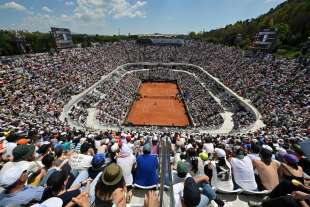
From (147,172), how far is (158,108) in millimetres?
36797

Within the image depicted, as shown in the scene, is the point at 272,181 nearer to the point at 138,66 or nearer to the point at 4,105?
the point at 4,105

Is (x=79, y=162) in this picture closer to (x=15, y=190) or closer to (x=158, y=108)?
(x=15, y=190)

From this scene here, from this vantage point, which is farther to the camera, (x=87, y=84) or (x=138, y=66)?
(x=138, y=66)

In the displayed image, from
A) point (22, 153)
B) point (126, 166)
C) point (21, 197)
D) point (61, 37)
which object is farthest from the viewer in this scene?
point (61, 37)

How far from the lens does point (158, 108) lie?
42750 millimetres

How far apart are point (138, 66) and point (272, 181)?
6277 centimetres

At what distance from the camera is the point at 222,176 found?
615 centimetres

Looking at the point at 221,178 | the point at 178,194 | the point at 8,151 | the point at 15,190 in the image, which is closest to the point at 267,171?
the point at 221,178

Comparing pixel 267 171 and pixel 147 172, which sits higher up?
pixel 267 171

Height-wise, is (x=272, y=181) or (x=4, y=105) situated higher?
(x=272, y=181)

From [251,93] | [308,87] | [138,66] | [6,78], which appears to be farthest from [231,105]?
[138,66]

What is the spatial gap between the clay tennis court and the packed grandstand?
1.66 meters

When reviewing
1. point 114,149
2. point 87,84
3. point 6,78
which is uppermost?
point 114,149

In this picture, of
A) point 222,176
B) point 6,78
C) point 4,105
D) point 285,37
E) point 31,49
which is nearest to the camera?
point 222,176
